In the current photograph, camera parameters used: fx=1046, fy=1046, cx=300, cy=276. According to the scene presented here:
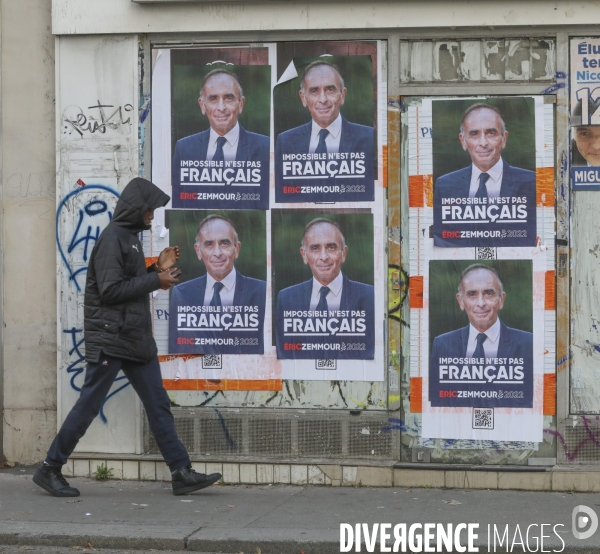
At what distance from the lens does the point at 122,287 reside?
711 centimetres

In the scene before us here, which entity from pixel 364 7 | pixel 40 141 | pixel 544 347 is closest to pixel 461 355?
pixel 544 347

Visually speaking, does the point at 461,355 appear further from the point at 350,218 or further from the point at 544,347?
the point at 350,218

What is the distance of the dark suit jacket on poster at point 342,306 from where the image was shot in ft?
25.4

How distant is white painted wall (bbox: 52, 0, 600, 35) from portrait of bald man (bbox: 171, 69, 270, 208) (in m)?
0.43

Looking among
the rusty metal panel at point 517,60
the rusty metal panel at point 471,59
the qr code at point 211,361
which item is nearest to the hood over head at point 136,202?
the qr code at point 211,361

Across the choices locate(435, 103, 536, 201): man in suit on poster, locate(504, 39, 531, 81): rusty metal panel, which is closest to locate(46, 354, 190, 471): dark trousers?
locate(435, 103, 536, 201): man in suit on poster

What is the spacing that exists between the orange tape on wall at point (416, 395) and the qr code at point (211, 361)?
1.46m

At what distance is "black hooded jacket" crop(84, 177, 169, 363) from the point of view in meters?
7.12

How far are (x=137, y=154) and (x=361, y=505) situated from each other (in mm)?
3094

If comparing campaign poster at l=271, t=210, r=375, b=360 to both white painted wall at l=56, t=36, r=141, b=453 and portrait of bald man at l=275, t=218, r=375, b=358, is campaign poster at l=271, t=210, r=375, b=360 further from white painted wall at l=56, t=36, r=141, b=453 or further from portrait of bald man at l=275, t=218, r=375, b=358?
white painted wall at l=56, t=36, r=141, b=453

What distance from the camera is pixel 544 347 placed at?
7.55 metres

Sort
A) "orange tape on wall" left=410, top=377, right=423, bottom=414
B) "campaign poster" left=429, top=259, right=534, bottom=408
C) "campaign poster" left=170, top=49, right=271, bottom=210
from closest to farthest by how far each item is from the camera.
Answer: "campaign poster" left=429, top=259, right=534, bottom=408
"orange tape on wall" left=410, top=377, right=423, bottom=414
"campaign poster" left=170, top=49, right=271, bottom=210

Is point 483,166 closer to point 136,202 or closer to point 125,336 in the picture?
point 136,202

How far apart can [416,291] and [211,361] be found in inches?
64.2
